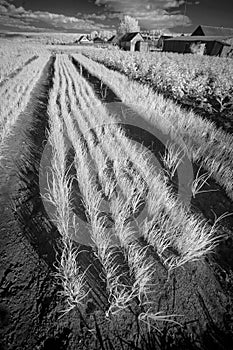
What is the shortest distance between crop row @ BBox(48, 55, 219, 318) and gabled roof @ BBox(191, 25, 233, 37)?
48514 millimetres

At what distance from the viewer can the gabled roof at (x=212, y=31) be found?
3926cm

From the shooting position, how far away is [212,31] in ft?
131

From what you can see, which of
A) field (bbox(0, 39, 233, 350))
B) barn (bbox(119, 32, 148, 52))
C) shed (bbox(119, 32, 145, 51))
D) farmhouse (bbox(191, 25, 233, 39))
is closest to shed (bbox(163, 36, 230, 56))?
barn (bbox(119, 32, 148, 52))

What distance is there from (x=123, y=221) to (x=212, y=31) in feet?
172

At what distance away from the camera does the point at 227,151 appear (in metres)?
3.34

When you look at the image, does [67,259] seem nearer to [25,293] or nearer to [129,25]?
[25,293]

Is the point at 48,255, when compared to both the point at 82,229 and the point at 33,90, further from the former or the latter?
the point at 33,90

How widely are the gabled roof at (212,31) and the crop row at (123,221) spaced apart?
48.5 meters

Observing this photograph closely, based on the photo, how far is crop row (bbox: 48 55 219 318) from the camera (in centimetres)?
160

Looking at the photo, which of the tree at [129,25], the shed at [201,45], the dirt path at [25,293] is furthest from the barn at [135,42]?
the dirt path at [25,293]

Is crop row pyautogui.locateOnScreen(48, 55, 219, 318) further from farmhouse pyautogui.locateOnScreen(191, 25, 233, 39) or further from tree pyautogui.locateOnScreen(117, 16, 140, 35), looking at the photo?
tree pyautogui.locateOnScreen(117, 16, 140, 35)

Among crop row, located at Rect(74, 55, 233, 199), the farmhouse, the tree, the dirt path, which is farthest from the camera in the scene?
the tree

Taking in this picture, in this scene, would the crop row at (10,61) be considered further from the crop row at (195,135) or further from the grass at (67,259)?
the grass at (67,259)

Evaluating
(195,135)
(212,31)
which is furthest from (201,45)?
(195,135)
